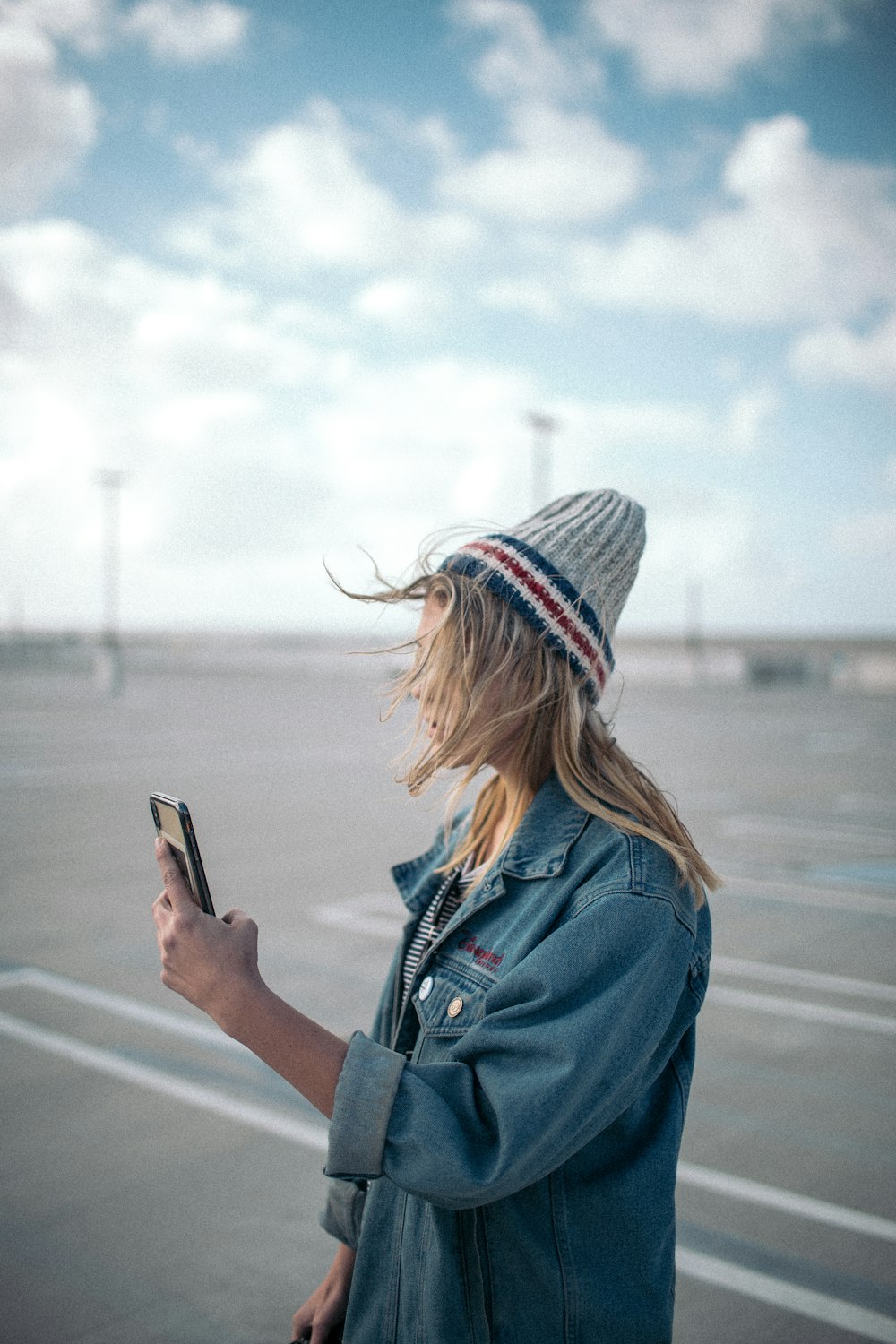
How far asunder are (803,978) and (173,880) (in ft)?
16.7

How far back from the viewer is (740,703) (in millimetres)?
28562

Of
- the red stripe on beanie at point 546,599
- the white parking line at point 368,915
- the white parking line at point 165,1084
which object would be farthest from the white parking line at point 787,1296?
the white parking line at point 368,915

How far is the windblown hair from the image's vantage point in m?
1.56

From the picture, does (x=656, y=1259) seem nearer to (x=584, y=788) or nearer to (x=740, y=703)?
(x=584, y=788)

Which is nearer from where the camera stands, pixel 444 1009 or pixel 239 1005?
pixel 239 1005

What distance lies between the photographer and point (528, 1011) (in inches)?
51.2

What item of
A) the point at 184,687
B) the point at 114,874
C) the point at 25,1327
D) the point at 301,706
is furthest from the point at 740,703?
the point at 25,1327

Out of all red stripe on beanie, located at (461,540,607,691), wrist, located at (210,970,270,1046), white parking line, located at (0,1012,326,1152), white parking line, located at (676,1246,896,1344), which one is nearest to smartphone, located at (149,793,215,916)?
wrist, located at (210,970,270,1046)

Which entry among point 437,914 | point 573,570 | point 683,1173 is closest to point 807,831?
point 683,1173

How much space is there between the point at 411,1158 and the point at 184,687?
33.9 meters

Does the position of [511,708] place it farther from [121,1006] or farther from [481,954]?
[121,1006]

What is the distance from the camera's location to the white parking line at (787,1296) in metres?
2.86

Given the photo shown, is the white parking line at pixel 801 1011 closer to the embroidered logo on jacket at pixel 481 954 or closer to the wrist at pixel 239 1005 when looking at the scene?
the embroidered logo on jacket at pixel 481 954

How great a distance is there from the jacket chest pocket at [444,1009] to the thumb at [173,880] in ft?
1.28
